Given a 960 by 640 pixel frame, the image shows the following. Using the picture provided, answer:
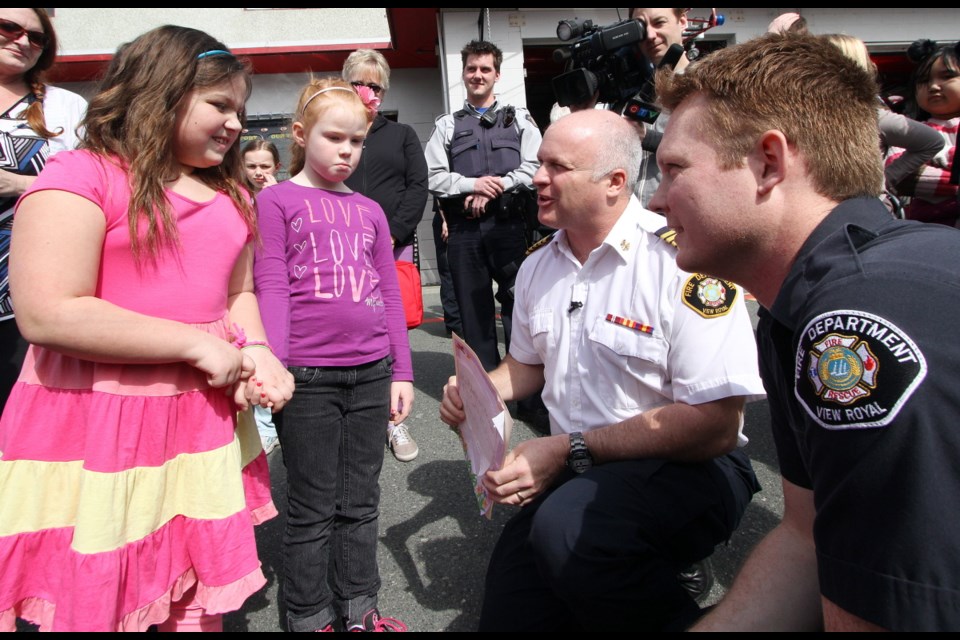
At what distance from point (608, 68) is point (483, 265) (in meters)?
1.47

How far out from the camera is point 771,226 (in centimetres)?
104

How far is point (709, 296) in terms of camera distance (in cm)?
159

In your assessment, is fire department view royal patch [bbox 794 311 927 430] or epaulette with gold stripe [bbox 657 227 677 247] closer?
fire department view royal patch [bbox 794 311 927 430]

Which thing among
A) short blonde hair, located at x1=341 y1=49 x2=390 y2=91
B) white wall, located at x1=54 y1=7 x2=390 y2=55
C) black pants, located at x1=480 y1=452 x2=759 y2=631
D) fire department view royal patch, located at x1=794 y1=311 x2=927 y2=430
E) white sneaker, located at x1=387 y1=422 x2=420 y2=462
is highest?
white wall, located at x1=54 y1=7 x2=390 y2=55

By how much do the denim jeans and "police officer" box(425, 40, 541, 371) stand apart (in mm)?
1781

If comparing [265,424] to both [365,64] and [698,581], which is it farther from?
[698,581]

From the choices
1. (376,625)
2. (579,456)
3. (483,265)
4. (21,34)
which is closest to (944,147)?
(483,265)

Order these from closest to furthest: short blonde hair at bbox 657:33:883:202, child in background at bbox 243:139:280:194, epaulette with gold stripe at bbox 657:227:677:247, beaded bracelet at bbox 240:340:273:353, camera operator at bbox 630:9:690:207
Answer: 1. short blonde hair at bbox 657:33:883:202
2. beaded bracelet at bbox 240:340:273:353
3. epaulette with gold stripe at bbox 657:227:677:247
4. camera operator at bbox 630:9:690:207
5. child in background at bbox 243:139:280:194

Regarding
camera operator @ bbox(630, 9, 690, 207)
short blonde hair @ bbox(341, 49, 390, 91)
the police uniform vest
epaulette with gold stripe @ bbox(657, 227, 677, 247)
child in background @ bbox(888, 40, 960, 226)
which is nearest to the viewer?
epaulette with gold stripe @ bbox(657, 227, 677, 247)

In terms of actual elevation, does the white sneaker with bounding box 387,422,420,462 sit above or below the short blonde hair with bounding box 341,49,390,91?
below

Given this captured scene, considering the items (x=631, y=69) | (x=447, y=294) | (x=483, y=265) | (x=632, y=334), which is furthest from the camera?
(x=447, y=294)

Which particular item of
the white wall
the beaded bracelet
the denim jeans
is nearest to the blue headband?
the beaded bracelet

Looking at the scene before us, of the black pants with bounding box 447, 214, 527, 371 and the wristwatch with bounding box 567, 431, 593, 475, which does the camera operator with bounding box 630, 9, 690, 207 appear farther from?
the wristwatch with bounding box 567, 431, 593, 475

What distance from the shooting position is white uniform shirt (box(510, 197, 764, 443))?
5.06 ft
